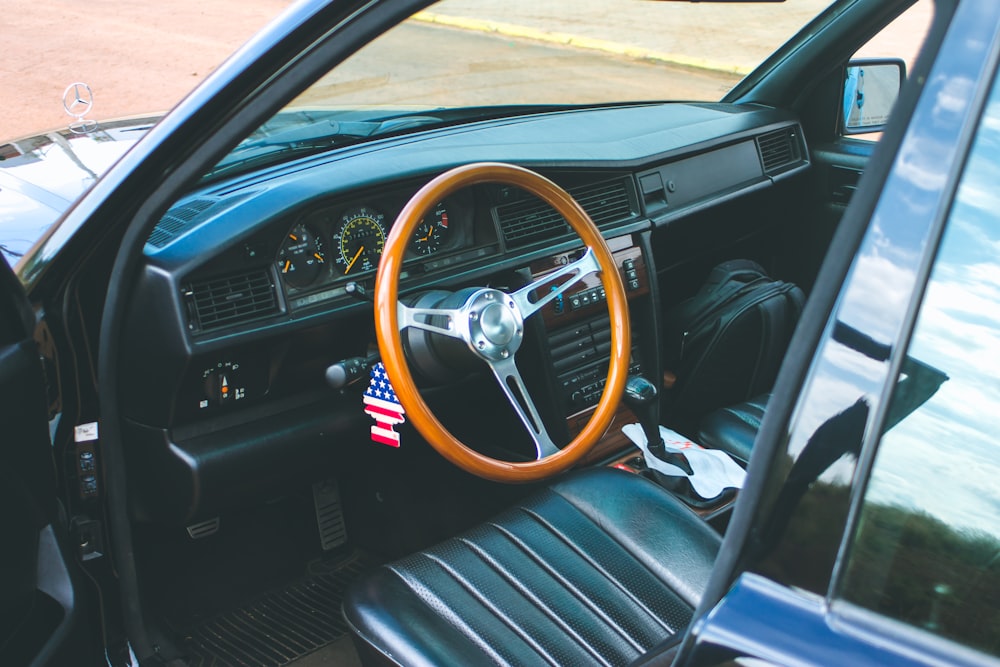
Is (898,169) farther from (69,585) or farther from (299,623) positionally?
(299,623)

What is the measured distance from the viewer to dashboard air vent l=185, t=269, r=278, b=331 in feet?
6.77

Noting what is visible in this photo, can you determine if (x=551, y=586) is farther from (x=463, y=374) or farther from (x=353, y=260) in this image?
(x=353, y=260)

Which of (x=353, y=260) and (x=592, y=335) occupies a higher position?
(x=353, y=260)

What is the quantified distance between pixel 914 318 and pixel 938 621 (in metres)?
0.28

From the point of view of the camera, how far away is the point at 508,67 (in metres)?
3.96

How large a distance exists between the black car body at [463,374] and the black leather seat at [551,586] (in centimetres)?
43

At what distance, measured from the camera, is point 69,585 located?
193 cm

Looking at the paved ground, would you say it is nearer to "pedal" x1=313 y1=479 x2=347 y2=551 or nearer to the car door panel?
"pedal" x1=313 y1=479 x2=347 y2=551

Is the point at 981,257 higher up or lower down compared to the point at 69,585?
higher up

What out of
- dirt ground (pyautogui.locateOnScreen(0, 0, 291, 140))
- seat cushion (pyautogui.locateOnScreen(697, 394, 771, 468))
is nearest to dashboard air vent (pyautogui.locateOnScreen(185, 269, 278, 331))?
seat cushion (pyautogui.locateOnScreen(697, 394, 771, 468))

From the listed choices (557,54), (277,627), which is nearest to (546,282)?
(277,627)

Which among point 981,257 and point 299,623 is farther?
point 299,623

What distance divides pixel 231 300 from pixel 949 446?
5.29 feet

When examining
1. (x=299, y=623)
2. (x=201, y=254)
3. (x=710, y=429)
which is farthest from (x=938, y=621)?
(x=299, y=623)
